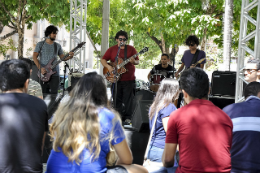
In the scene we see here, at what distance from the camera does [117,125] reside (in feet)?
6.26

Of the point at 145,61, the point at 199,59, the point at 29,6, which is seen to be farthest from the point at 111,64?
the point at 145,61

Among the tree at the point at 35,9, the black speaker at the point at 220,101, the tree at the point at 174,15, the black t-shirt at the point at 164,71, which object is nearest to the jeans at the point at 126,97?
the black t-shirt at the point at 164,71

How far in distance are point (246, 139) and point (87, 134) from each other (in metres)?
1.19

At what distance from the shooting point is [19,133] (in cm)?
190

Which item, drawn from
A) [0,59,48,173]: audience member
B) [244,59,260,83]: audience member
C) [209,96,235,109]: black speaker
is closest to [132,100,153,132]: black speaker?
[244,59,260,83]: audience member

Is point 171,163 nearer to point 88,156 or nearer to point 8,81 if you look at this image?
point 88,156

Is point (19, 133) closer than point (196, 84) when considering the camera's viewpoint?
Yes

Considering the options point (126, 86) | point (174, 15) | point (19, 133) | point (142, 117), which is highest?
point (174, 15)

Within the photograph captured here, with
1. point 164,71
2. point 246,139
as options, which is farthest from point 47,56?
point 246,139

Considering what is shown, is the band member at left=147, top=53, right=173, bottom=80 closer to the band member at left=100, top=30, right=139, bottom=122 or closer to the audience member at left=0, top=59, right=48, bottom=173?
the band member at left=100, top=30, right=139, bottom=122

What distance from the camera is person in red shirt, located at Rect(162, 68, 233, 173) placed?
185 centimetres

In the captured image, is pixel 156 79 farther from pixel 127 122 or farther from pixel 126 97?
pixel 127 122

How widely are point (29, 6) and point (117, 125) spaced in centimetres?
996

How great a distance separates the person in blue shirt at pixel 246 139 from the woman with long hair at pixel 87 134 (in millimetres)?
780
